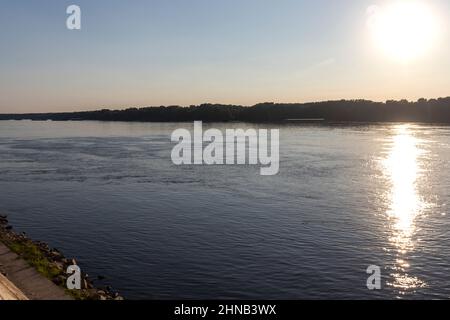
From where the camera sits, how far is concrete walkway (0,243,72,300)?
14.8 m

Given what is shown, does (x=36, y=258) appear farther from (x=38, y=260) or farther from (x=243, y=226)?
→ (x=243, y=226)

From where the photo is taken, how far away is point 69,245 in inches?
916

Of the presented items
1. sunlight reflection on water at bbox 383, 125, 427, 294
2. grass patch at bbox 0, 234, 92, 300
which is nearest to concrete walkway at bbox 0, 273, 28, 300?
grass patch at bbox 0, 234, 92, 300

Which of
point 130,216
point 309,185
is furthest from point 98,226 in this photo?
point 309,185

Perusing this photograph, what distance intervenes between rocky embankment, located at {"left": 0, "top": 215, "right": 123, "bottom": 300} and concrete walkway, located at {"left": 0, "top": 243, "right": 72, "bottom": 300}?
263 millimetres

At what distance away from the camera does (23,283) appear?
1705cm

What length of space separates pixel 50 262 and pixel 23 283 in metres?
2.52

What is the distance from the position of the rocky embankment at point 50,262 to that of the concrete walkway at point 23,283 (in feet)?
0.86

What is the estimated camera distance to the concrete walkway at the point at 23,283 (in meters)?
14.8

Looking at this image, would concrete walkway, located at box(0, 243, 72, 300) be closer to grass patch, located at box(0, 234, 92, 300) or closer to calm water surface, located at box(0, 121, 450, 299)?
grass patch, located at box(0, 234, 92, 300)

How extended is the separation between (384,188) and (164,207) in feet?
61.3

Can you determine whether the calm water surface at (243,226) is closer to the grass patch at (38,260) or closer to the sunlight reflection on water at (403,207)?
the sunlight reflection on water at (403,207)

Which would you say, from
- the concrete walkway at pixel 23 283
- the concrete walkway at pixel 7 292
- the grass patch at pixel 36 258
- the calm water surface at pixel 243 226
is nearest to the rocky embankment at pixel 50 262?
the grass patch at pixel 36 258

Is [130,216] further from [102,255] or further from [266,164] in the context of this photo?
[266,164]
